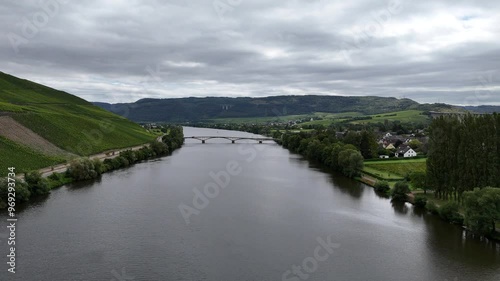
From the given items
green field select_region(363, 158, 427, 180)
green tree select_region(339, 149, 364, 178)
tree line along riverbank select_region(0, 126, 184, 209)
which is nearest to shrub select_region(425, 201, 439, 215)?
green field select_region(363, 158, 427, 180)

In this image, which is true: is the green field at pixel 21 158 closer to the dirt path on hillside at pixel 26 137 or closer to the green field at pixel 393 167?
the dirt path on hillside at pixel 26 137

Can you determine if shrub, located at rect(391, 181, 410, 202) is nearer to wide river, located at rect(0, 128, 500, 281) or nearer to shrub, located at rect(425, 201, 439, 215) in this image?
wide river, located at rect(0, 128, 500, 281)

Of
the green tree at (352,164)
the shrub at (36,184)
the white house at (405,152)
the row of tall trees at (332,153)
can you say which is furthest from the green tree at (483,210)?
the white house at (405,152)

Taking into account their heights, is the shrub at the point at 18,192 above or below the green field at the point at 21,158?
below

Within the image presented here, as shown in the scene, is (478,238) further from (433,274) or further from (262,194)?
(262,194)

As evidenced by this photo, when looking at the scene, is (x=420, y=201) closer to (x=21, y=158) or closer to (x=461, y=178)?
(x=461, y=178)

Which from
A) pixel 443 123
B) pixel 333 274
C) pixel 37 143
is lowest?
pixel 333 274

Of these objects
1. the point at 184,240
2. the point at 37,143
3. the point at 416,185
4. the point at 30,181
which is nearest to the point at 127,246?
the point at 184,240

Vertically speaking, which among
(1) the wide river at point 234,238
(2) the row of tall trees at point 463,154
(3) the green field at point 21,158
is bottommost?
(1) the wide river at point 234,238
